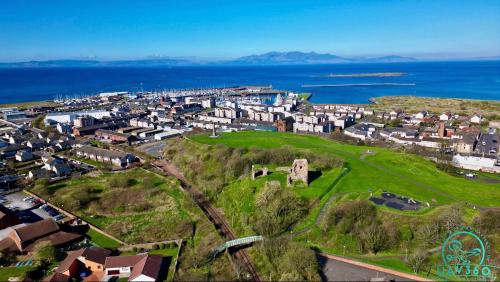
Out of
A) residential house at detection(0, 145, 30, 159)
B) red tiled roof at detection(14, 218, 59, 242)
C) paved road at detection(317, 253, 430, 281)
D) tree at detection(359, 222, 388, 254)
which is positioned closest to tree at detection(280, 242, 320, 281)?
paved road at detection(317, 253, 430, 281)

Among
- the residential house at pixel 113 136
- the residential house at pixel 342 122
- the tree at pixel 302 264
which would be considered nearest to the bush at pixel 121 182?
the residential house at pixel 113 136

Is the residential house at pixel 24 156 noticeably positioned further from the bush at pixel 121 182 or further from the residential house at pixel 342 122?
the residential house at pixel 342 122

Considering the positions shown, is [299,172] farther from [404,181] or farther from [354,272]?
[354,272]

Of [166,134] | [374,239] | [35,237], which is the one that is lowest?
[35,237]

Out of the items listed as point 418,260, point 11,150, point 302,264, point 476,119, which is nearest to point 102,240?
point 302,264

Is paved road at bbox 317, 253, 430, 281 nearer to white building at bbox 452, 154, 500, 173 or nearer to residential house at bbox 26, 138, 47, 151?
white building at bbox 452, 154, 500, 173

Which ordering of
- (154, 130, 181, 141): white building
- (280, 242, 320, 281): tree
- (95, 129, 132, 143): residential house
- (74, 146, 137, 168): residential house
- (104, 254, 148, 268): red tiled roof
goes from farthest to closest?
1. (154, 130, 181, 141): white building
2. (95, 129, 132, 143): residential house
3. (74, 146, 137, 168): residential house
4. (104, 254, 148, 268): red tiled roof
5. (280, 242, 320, 281): tree

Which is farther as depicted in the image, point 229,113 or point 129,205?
point 229,113
